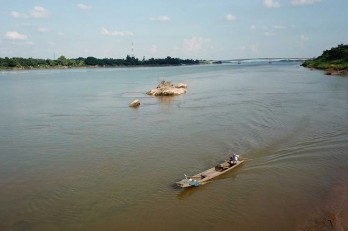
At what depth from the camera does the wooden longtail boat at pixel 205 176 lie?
67.7 feet

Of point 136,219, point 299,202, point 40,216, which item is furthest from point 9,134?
point 299,202

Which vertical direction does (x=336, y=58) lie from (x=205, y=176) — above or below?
above

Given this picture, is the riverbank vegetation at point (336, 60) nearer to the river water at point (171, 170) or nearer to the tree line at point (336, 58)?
the tree line at point (336, 58)

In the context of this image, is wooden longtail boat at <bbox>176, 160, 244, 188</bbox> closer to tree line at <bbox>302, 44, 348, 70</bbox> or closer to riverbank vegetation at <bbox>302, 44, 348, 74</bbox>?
riverbank vegetation at <bbox>302, 44, 348, 74</bbox>

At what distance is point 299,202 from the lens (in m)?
18.9

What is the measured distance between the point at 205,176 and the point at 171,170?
301cm

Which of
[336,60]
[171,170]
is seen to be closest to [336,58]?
[336,60]

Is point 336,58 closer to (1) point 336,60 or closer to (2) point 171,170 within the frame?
(1) point 336,60

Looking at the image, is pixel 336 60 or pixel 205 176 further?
pixel 336 60

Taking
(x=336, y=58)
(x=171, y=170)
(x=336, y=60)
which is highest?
(x=336, y=58)

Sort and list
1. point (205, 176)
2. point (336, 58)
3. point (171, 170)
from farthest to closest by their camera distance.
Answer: point (336, 58), point (171, 170), point (205, 176)

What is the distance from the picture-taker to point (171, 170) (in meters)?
24.0

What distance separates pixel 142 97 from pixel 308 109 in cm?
2897

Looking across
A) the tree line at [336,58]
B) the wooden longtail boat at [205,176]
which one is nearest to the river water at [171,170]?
the wooden longtail boat at [205,176]
